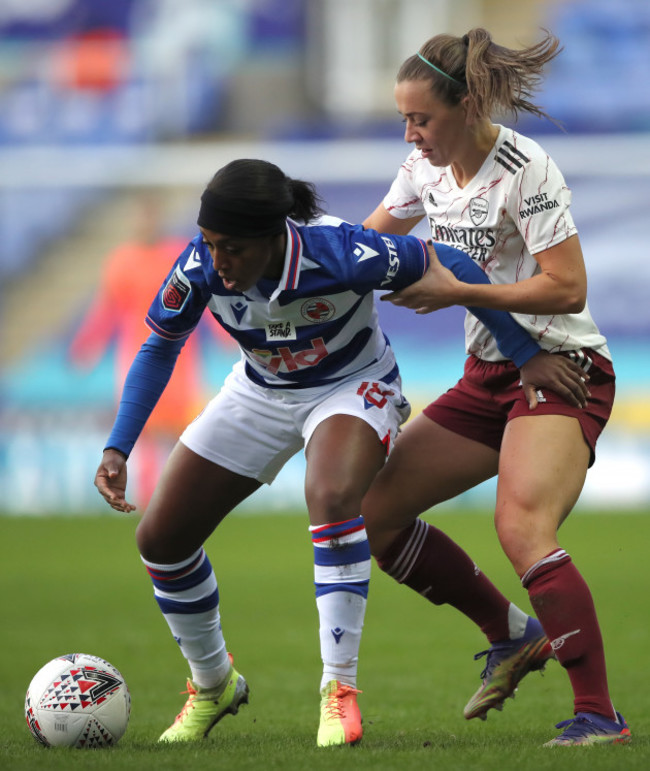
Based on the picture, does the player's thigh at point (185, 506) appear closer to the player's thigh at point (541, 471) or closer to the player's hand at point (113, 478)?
the player's hand at point (113, 478)

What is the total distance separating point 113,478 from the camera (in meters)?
4.41

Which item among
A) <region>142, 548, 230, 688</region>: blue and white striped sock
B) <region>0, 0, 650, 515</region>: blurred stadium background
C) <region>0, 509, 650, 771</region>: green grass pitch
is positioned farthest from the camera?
<region>0, 0, 650, 515</region>: blurred stadium background

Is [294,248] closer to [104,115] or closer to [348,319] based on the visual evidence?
[348,319]

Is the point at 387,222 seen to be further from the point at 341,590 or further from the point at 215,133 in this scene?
the point at 215,133

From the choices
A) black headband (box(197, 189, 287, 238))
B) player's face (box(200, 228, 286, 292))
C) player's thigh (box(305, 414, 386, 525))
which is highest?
black headband (box(197, 189, 287, 238))

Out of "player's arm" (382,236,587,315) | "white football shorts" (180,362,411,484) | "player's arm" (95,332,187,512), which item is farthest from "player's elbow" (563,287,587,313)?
"player's arm" (95,332,187,512)

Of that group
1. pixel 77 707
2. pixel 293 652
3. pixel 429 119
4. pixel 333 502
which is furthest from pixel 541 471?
pixel 293 652

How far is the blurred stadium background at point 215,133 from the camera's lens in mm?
17734

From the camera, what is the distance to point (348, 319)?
4.46m

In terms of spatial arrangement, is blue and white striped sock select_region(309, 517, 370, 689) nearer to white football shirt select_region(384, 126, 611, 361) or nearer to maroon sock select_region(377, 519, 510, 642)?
maroon sock select_region(377, 519, 510, 642)

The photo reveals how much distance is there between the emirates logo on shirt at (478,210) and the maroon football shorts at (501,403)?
53 cm

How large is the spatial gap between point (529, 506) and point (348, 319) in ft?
2.94

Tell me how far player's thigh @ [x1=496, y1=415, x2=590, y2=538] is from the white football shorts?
0.45 meters

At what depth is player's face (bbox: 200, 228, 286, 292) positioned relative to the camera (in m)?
4.03
